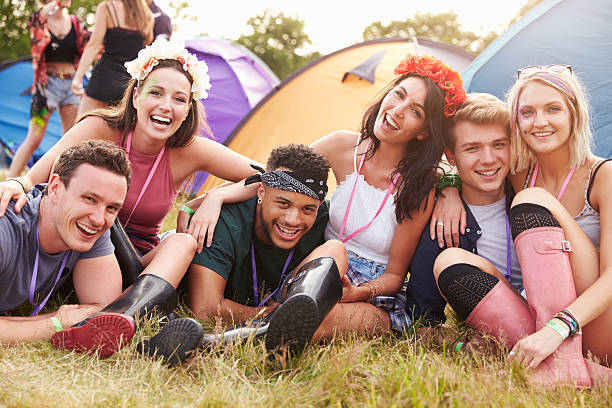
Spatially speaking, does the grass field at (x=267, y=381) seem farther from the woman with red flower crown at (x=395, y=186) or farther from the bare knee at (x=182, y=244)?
the woman with red flower crown at (x=395, y=186)

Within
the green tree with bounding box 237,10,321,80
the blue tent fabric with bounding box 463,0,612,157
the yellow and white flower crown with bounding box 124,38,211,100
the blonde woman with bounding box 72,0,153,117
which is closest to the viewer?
the yellow and white flower crown with bounding box 124,38,211,100

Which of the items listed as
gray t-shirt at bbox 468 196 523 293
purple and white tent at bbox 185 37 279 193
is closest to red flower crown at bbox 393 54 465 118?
gray t-shirt at bbox 468 196 523 293

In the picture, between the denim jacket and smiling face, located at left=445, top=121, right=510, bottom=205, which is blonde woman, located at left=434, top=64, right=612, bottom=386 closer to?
smiling face, located at left=445, top=121, right=510, bottom=205

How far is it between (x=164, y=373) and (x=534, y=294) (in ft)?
4.36

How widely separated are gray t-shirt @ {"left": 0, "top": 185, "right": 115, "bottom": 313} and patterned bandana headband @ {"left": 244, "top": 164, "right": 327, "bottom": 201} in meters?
0.75

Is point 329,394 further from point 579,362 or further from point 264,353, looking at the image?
point 579,362

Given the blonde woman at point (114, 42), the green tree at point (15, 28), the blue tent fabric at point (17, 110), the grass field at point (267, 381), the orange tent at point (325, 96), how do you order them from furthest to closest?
the green tree at point (15, 28)
the blue tent fabric at point (17, 110)
the orange tent at point (325, 96)
the blonde woman at point (114, 42)
the grass field at point (267, 381)

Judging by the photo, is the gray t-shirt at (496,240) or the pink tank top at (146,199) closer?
the gray t-shirt at (496,240)

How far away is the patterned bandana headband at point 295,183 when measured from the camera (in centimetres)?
→ 231

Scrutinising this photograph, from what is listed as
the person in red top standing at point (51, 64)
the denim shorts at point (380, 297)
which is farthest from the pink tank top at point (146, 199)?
the person in red top standing at point (51, 64)


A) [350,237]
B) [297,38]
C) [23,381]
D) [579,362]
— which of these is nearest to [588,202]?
[579,362]

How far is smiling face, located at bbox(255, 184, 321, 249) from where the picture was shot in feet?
7.64

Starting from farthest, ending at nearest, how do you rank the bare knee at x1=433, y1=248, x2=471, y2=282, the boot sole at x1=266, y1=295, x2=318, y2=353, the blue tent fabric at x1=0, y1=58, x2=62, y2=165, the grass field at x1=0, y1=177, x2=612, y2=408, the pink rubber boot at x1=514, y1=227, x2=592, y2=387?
1. the blue tent fabric at x1=0, y1=58, x2=62, y2=165
2. the bare knee at x1=433, y1=248, x2=471, y2=282
3. the pink rubber boot at x1=514, y1=227, x2=592, y2=387
4. the boot sole at x1=266, y1=295, x2=318, y2=353
5. the grass field at x1=0, y1=177, x2=612, y2=408

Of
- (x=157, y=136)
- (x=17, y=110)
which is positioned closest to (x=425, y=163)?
(x=157, y=136)
